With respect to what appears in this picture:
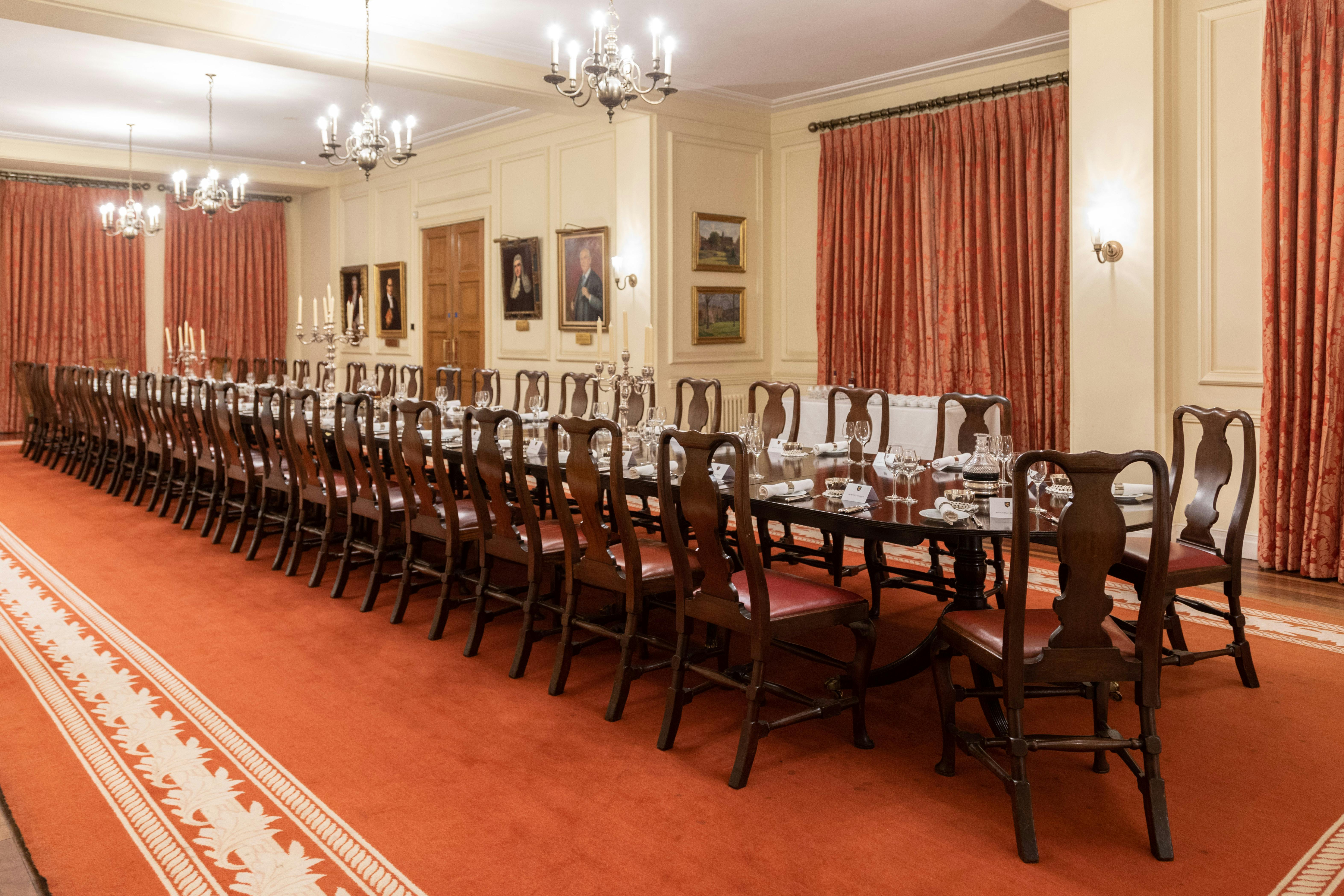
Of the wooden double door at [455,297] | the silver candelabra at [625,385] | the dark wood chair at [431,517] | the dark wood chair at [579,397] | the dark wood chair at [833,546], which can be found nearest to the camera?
the dark wood chair at [431,517]

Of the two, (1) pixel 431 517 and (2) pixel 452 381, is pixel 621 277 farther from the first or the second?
(1) pixel 431 517

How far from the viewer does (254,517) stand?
732 cm

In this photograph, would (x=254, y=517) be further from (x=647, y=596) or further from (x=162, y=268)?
(x=162, y=268)

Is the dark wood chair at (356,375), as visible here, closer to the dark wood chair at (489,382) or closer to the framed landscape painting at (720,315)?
the dark wood chair at (489,382)

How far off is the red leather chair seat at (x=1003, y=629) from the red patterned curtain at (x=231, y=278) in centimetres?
1282

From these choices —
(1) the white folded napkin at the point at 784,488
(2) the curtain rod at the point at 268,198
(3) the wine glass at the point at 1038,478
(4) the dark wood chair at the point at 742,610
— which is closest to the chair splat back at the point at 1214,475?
(3) the wine glass at the point at 1038,478

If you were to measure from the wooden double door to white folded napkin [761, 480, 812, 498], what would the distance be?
781cm

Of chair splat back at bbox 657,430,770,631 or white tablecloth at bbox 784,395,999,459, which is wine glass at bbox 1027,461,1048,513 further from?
white tablecloth at bbox 784,395,999,459

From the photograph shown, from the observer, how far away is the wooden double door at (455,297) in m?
11.4

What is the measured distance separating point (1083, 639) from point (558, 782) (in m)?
1.55

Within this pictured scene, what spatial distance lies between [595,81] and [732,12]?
112 inches

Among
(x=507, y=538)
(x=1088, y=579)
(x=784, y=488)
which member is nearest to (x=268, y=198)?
(x=507, y=538)

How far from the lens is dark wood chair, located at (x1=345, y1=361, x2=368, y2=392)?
9.76m

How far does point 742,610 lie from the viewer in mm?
3230
